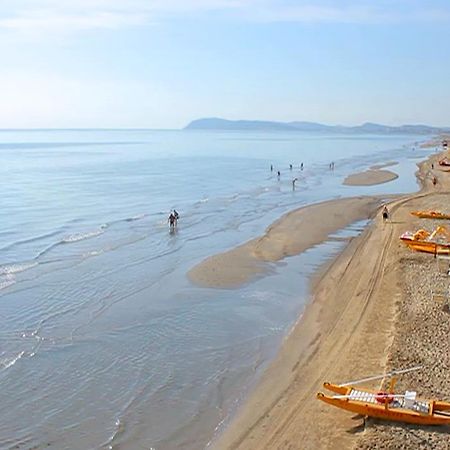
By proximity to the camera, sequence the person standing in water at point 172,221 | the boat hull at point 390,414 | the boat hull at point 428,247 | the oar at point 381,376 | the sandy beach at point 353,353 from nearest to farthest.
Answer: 1. the boat hull at point 390,414
2. the sandy beach at point 353,353
3. the oar at point 381,376
4. the boat hull at point 428,247
5. the person standing in water at point 172,221

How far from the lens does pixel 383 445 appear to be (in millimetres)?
11336

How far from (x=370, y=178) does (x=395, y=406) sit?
6054 cm

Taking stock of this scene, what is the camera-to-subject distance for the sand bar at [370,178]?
217 feet

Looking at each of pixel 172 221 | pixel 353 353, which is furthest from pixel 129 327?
pixel 172 221

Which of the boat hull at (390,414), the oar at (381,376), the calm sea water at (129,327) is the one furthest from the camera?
the calm sea water at (129,327)

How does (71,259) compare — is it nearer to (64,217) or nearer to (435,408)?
(64,217)

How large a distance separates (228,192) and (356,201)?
625 inches

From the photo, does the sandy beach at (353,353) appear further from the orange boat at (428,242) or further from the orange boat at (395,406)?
the orange boat at (428,242)

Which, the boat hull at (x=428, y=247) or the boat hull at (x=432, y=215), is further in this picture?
the boat hull at (x=432, y=215)

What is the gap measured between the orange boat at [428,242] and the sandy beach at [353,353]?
66 cm

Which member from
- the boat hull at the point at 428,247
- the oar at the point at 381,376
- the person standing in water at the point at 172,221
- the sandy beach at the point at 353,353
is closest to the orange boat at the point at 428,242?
the boat hull at the point at 428,247

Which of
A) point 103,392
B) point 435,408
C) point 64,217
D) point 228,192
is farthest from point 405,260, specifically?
point 228,192

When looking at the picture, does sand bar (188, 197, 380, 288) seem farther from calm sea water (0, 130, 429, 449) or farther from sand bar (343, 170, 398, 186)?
sand bar (343, 170, 398, 186)

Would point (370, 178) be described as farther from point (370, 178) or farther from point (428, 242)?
point (428, 242)
